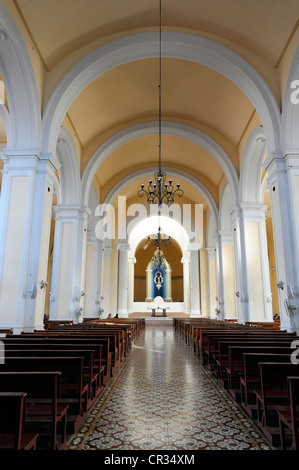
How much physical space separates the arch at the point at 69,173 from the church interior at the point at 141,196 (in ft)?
0.14

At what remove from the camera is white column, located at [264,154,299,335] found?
19.8 feet

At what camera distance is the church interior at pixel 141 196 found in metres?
2.74

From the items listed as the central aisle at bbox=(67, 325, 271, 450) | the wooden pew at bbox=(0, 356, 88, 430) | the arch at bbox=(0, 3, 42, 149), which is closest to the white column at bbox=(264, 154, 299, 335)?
the central aisle at bbox=(67, 325, 271, 450)

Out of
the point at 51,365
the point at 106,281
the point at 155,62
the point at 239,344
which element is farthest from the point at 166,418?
the point at 106,281

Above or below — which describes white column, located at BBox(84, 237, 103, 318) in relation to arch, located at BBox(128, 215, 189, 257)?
below

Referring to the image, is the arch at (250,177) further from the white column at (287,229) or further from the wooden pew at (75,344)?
the wooden pew at (75,344)

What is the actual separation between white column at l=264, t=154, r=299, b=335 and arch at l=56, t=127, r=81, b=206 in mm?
5621

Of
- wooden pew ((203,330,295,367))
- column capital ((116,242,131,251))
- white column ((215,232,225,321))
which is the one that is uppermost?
column capital ((116,242,131,251))

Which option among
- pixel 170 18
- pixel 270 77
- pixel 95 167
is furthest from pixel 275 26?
pixel 95 167

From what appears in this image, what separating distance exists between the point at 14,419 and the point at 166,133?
10743 mm

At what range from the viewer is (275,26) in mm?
6098

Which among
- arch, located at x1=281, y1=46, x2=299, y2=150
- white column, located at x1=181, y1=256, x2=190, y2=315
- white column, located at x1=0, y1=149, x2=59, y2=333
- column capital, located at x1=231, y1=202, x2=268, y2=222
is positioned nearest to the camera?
white column, located at x1=0, y1=149, x2=59, y2=333

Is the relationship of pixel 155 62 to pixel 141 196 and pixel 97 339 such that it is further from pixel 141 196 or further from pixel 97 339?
pixel 97 339

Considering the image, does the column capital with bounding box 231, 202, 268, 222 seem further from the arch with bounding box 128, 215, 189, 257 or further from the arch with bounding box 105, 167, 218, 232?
the arch with bounding box 128, 215, 189, 257
